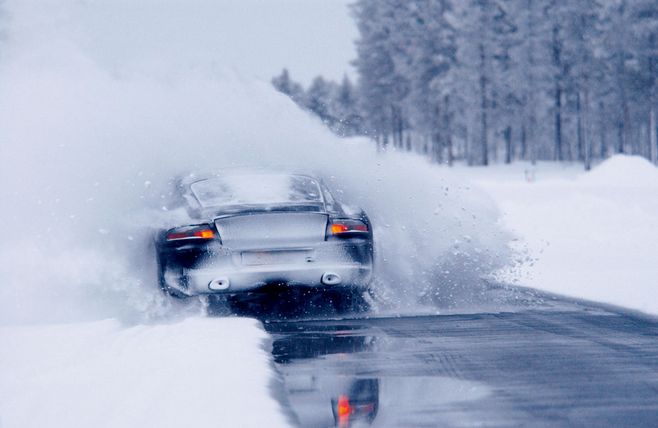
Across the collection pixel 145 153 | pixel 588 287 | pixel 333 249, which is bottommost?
pixel 588 287

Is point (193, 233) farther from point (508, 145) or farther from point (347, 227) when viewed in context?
point (508, 145)

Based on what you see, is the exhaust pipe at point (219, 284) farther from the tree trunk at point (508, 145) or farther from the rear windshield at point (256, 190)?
the tree trunk at point (508, 145)

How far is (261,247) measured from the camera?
10469 mm

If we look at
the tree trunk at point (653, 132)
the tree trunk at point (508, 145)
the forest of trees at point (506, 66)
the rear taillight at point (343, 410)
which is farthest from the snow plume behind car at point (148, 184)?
the tree trunk at point (508, 145)

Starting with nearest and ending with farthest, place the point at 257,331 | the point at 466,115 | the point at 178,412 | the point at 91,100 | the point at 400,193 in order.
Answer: the point at 178,412, the point at 257,331, the point at 400,193, the point at 91,100, the point at 466,115

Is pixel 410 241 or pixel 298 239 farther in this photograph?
pixel 410 241

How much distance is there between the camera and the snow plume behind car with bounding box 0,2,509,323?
1221 cm

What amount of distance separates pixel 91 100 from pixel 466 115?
70746 millimetres

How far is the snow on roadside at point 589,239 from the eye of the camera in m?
13.3

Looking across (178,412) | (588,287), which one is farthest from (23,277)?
(178,412)

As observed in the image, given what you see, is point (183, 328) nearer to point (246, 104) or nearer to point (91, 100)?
point (246, 104)

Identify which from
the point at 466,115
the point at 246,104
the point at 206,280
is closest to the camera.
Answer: the point at 206,280

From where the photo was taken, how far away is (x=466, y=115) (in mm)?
85438

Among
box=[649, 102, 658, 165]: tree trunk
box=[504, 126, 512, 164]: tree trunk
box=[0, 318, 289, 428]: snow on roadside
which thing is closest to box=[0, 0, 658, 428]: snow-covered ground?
box=[0, 318, 289, 428]: snow on roadside
